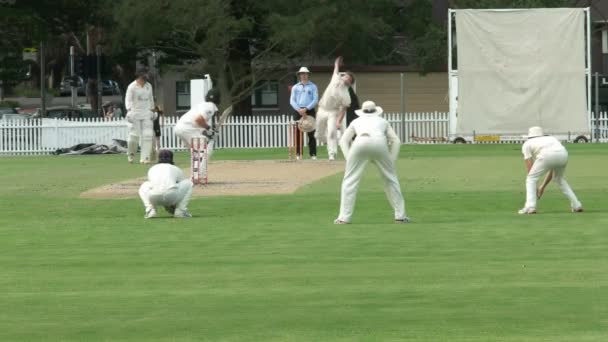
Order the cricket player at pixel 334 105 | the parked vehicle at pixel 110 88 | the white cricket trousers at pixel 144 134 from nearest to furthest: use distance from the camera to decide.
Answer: the cricket player at pixel 334 105, the white cricket trousers at pixel 144 134, the parked vehicle at pixel 110 88

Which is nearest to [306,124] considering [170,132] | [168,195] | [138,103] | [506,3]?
[138,103]

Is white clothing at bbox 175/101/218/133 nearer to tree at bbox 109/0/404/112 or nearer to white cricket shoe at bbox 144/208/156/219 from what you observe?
white cricket shoe at bbox 144/208/156/219

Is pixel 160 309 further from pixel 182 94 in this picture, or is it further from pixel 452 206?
pixel 182 94

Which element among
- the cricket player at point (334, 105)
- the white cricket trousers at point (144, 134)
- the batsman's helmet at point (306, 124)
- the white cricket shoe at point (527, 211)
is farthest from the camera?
the white cricket trousers at point (144, 134)

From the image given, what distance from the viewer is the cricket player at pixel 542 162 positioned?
61.6 ft

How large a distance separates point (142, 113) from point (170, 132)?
13342mm

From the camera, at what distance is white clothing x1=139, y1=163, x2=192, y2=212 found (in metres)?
18.6

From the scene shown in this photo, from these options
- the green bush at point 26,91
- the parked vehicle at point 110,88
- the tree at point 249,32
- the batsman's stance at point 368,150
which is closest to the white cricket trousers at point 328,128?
the batsman's stance at point 368,150

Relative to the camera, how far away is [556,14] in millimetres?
37719

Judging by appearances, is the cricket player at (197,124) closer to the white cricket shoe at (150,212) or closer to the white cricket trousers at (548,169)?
the white cricket shoe at (150,212)

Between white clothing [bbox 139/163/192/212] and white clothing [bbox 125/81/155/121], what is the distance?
38.5 ft

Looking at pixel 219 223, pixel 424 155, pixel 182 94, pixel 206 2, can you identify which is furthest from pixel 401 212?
pixel 182 94

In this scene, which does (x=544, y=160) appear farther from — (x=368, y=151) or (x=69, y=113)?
(x=69, y=113)

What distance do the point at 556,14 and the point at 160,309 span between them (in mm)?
27872
